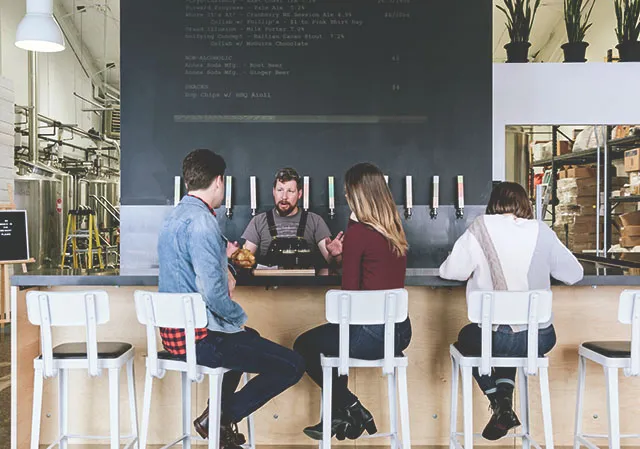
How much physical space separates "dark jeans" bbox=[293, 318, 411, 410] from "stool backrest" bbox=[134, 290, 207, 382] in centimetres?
54

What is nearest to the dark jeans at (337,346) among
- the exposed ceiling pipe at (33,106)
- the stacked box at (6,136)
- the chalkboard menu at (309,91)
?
the chalkboard menu at (309,91)

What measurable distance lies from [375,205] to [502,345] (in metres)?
0.83

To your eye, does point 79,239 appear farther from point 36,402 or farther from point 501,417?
point 501,417

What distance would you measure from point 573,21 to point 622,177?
6.00ft

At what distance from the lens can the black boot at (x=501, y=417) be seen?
285cm

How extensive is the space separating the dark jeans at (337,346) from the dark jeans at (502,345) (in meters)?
0.28

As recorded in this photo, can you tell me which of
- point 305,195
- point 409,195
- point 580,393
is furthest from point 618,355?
point 305,195

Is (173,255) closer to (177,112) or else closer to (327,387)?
(327,387)

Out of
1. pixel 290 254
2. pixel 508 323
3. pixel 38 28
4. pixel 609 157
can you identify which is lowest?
pixel 508 323

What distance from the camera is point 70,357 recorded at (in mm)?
2777

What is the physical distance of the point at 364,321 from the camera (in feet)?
8.52

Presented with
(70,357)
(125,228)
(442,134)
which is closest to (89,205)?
(125,228)

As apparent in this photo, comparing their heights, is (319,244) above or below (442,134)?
below

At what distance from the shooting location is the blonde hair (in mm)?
2746
